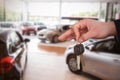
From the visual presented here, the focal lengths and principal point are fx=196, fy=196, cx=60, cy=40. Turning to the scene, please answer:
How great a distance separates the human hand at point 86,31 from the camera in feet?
3.00

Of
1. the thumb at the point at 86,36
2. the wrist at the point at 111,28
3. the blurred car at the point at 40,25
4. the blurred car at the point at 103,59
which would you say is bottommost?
the blurred car at the point at 103,59

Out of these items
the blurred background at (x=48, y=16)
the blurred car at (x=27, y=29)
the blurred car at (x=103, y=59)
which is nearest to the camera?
the blurred car at (x=103, y=59)

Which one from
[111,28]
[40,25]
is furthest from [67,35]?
[40,25]

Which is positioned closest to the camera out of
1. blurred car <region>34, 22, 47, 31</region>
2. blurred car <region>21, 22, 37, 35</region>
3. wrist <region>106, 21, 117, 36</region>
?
wrist <region>106, 21, 117, 36</region>

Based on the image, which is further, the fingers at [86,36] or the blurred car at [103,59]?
the blurred car at [103,59]

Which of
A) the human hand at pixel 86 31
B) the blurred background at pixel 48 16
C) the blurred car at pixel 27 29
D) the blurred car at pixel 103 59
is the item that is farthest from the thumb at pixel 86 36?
the blurred car at pixel 27 29

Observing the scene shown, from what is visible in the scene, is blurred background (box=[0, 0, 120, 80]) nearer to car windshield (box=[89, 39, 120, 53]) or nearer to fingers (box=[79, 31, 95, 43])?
car windshield (box=[89, 39, 120, 53])

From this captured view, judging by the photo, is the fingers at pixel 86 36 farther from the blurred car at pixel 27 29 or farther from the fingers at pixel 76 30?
the blurred car at pixel 27 29

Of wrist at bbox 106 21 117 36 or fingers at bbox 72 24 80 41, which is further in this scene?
wrist at bbox 106 21 117 36

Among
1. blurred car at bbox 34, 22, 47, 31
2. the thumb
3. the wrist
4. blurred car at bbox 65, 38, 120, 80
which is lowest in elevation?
blurred car at bbox 65, 38, 120, 80

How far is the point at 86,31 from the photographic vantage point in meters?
0.99

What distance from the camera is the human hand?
91 centimetres

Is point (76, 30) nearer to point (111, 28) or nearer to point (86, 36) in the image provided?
point (86, 36)

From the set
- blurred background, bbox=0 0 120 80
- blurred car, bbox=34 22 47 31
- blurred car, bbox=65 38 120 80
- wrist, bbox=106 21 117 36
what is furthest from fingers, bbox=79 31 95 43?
blurred car, bbox=34 22 47 31
